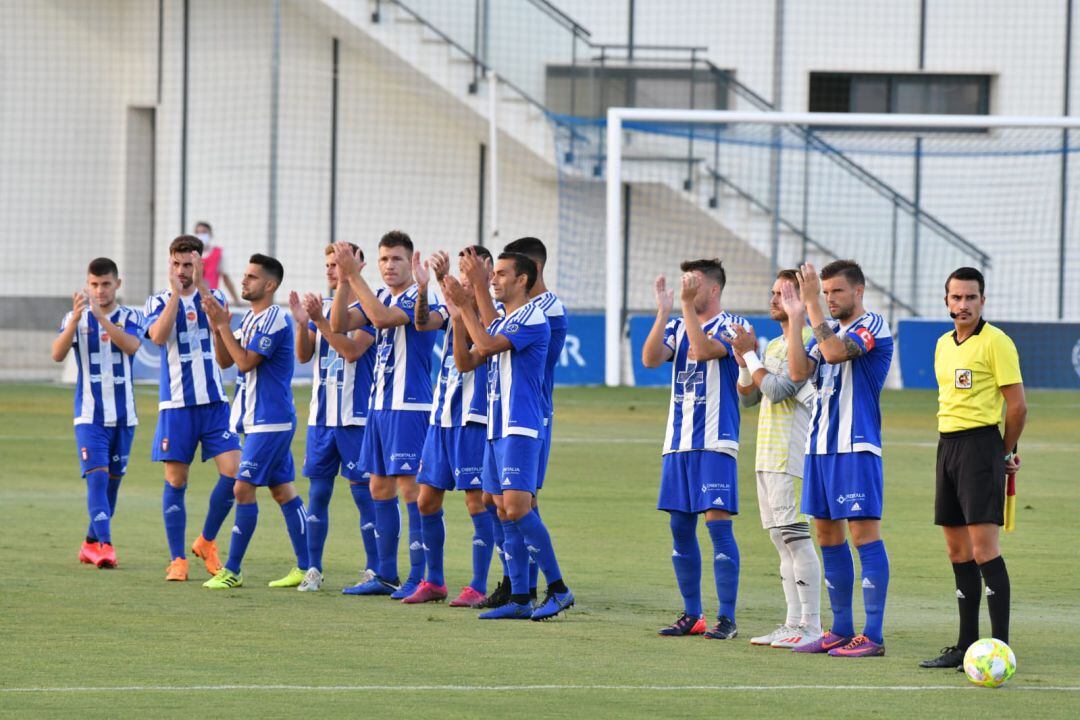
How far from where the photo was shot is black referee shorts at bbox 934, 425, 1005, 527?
7535 millimetres

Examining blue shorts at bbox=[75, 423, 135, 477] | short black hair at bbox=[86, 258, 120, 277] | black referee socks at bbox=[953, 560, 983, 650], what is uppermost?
short black hair at bbox=[86, 258, 120, 277]

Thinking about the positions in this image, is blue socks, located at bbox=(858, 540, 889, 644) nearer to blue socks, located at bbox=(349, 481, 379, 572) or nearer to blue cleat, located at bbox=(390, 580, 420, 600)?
blue cleat, located at bbox=(390, 580, 420, 600)

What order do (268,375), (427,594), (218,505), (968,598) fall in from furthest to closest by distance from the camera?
(218,505) → (268,375) → (427,594) → (968,598)

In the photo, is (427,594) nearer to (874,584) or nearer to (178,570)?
(178,570)

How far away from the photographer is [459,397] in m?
9.54

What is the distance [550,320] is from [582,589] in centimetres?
187

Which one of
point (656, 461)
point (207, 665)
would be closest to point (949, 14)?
point (656, 461)

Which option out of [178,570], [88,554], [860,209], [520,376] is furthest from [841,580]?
[860,209]

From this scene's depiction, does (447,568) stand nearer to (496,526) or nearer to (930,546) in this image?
(496,526)

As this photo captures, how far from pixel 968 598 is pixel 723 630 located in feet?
4.17

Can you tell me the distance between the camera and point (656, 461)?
1675 cm

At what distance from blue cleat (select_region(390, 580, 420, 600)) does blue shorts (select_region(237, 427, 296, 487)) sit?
3.51 feet

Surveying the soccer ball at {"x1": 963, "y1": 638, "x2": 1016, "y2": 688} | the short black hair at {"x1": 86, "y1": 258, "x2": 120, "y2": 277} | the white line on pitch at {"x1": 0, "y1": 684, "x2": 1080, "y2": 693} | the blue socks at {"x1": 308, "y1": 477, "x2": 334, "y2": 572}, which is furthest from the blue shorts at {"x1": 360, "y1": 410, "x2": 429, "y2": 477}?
the soccer ball at {"x1": 963, "y1": 638, "x2": 1016, "y2": 688}

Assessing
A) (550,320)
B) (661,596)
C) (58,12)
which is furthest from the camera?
(58,12)
